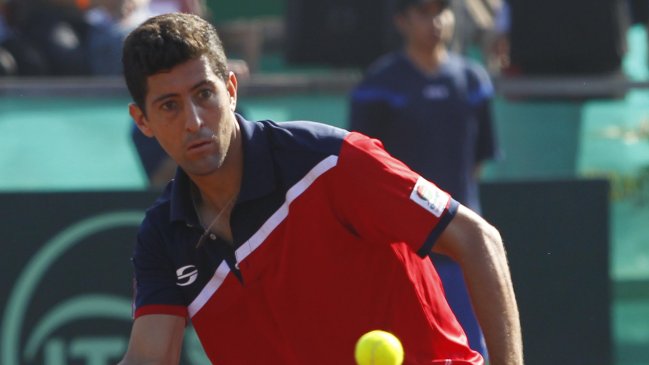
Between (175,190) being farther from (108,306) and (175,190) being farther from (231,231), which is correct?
(108,306)

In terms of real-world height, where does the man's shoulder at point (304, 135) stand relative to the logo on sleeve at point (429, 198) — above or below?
above

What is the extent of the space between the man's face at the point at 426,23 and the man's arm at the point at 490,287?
362 cm

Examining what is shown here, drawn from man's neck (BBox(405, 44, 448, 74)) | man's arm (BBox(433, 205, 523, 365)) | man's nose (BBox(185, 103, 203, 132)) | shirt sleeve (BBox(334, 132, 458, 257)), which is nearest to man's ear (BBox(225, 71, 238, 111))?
man's nose (BBox(185, 103, 203, 132))

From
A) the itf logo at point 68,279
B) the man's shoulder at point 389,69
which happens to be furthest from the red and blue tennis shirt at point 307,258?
the itf logo at point 68,279

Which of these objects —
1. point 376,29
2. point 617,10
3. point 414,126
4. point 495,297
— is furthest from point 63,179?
point 495,297

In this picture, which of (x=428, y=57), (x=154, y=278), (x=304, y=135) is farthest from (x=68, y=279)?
(x=304, y=135)

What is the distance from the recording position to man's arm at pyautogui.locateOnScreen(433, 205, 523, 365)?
326 cm

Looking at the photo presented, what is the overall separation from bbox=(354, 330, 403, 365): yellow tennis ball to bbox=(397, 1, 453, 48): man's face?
13.0 feet

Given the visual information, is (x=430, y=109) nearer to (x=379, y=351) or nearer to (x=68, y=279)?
(x=68, y=279)

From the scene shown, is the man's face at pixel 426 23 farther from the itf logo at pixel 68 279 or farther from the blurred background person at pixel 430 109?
the itf logo at pixel 68 279

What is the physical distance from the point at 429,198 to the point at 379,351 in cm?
51

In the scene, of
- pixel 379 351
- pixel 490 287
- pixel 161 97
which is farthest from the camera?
pixel 161 97

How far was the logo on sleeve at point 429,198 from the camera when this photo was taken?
3.41 meters

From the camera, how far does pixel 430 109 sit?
6777 millimetres
